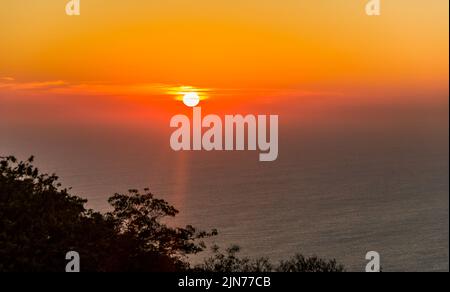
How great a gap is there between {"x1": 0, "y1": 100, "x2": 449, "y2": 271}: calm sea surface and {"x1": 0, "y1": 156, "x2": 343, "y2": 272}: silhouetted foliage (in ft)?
101

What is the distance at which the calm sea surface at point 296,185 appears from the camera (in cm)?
6178

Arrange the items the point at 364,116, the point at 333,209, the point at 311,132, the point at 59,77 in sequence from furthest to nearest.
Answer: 1. the point at 311,132
2. the point at 364,116
3. the point at 333,209
4. the point at 59,77

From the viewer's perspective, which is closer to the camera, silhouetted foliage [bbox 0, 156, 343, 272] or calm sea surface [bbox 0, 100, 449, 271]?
silhouetted foliage [bbox 0, 156, 343, 272]

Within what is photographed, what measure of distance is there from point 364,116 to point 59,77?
209ft

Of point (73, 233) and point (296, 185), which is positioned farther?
point (296, 185)

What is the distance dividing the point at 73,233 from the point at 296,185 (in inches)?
3282

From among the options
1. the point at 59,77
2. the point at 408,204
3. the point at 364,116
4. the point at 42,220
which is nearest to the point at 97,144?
the point at 364,116

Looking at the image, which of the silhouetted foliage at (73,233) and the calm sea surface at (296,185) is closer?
the silhouetted foliage at (73,233)

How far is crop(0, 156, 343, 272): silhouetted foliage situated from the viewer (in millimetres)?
11992

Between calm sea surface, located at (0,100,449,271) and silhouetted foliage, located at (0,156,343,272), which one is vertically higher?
calm sea surface, located at (0,100,449,271)

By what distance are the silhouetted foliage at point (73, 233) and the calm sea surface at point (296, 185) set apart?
101 ft

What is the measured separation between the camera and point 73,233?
12617 millimetres
